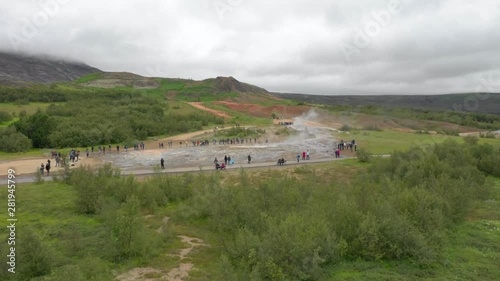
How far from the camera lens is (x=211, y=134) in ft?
210

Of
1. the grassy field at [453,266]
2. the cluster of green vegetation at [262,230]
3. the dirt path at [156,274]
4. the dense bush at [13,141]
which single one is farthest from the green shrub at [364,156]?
the dense bush at [13,141]

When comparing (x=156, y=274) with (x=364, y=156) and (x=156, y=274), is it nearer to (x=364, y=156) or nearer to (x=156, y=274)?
(x=156, y=274)

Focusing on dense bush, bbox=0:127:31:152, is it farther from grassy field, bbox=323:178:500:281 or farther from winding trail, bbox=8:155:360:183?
grassy field, bbox=323:178:500:281

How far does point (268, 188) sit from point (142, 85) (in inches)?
5517

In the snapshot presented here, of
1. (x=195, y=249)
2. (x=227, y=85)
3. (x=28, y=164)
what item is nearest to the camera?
(x=195, y=249)

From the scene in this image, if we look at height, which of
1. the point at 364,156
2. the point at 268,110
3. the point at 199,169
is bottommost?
the point at 199,169

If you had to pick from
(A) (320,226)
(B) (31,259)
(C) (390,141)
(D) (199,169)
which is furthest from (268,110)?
(B) (31,259)

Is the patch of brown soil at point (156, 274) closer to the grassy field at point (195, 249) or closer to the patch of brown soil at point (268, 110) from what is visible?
the grassy field at point (195, 249)

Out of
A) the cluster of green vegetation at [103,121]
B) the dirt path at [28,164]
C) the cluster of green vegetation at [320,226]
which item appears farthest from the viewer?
the cluster of green vegetation at [103,121]

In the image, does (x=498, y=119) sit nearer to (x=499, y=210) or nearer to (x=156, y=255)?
(x=499, y=210)

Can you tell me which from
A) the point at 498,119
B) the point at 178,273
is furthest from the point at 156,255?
the point at 498,119

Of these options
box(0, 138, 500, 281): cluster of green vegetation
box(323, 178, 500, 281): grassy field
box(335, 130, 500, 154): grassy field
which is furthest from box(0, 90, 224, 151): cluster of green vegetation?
box(323, 178, 500, 281): grassy field

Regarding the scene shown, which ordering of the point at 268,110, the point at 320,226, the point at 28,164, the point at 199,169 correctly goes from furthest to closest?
the point at 268,110
the point at 28,164
the point at 199,169
the point at 320,226

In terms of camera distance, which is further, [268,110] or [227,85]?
[227,85]
